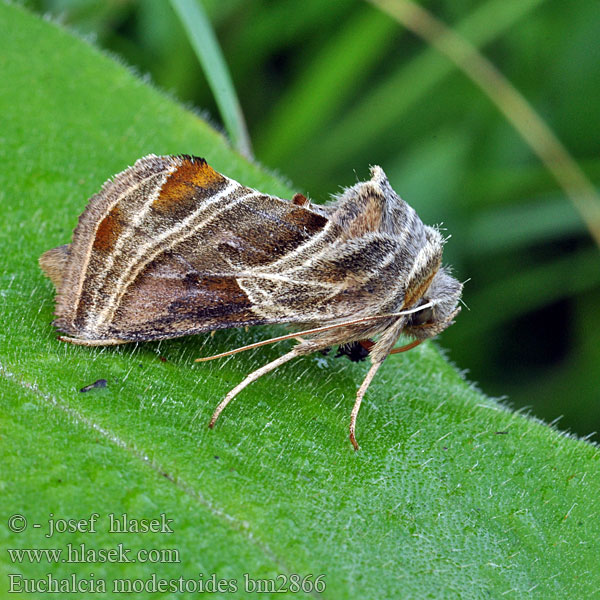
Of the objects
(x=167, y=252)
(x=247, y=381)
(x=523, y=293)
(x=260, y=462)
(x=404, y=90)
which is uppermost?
(x=404, y=90)

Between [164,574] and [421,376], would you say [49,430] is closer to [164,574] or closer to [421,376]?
[164,574]

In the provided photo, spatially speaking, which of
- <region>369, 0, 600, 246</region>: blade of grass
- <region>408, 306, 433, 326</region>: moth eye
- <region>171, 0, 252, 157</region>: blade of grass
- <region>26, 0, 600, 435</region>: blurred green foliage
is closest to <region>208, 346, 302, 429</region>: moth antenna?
<region>408, 306, 433, 326</region>: moth eye

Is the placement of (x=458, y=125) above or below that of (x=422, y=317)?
above

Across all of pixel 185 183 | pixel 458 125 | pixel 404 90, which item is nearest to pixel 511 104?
pixel 458 125

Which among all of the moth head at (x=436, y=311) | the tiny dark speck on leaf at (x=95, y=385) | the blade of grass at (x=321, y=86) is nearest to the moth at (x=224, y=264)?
the moth head at (x=436, y=311)

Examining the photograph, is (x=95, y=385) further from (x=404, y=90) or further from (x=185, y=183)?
(x=404, y=90)

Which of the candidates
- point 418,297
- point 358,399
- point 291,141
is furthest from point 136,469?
point 291,141

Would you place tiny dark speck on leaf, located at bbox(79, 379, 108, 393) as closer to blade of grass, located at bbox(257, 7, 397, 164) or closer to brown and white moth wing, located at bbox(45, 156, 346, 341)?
brown and white moth wing, located at bbox(45, 156, 346, 341)

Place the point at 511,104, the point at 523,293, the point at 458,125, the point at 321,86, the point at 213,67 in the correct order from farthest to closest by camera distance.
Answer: the point at 458,125 < the point at 321,86 < the point at 523,293 < the point at 511,104 < the point at 213,67
